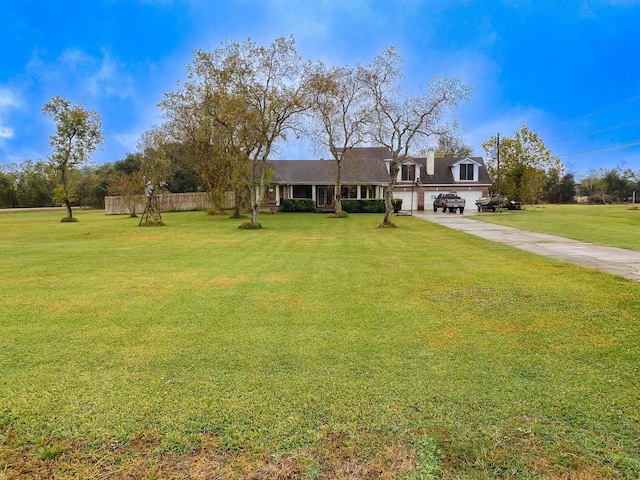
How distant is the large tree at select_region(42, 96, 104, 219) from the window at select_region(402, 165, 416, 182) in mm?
24130

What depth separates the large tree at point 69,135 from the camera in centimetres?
2267

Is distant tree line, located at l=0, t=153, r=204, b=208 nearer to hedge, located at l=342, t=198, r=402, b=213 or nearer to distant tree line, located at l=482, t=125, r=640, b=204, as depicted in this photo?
hedge, located at l=342, t=198, r=402, b=213

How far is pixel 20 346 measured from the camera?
348 centimetres

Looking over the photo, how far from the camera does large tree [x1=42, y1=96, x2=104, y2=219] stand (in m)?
22.7

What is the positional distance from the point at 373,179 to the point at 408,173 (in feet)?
15.4

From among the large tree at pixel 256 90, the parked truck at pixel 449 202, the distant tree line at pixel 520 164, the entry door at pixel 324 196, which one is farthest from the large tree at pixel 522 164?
the large tree at pixel 256 90

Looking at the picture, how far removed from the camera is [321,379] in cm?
287

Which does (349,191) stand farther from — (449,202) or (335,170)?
(449,202)

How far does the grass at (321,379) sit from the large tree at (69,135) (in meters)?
21.4

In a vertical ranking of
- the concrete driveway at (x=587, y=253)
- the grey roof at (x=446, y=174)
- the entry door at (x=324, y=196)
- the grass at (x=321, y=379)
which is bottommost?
the grass at (x=321, y=379)

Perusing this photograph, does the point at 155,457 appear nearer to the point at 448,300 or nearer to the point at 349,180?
the point at 448,300

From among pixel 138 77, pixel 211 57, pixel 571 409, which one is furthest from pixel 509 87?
pixel 571 409

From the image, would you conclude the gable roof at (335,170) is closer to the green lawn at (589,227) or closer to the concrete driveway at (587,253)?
the green lawn at (589,227)

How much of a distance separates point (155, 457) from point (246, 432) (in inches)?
19.6
